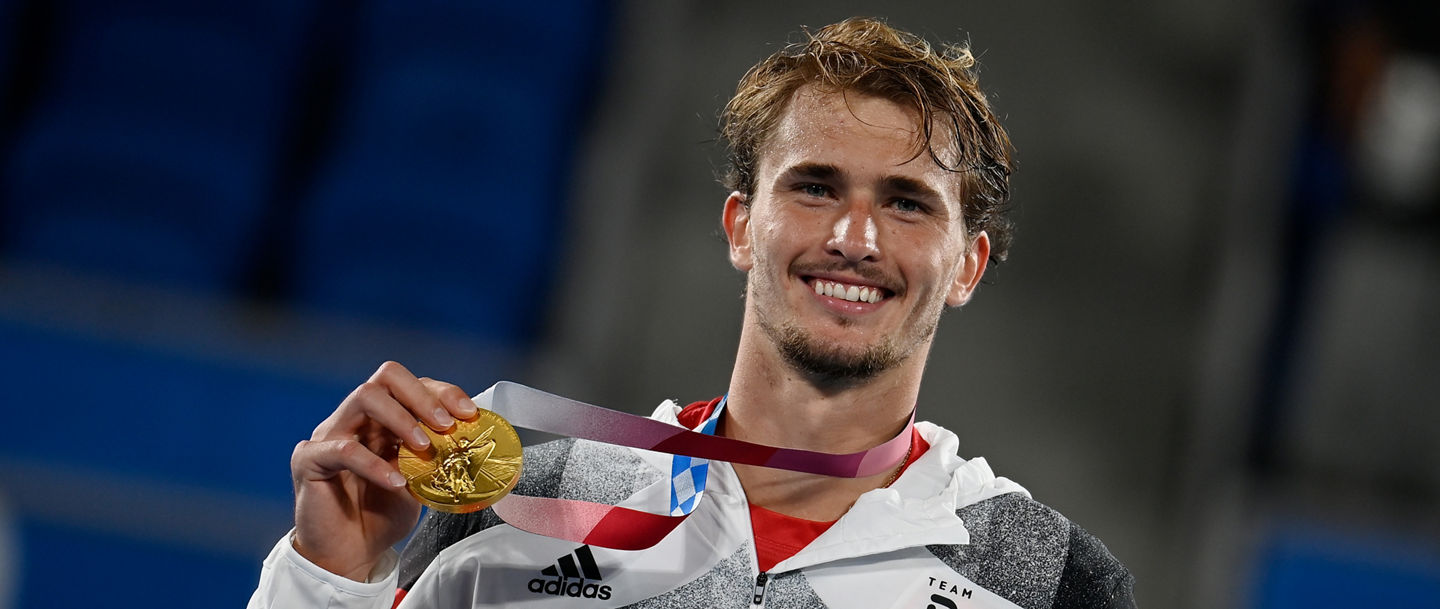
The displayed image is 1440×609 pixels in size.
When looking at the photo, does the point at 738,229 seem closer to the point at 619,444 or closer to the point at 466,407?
the point at 619,444

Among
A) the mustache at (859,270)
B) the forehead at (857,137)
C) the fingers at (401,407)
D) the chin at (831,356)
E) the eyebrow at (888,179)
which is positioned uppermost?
the forehead at (857,137)

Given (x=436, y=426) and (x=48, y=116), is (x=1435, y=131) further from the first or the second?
(x=48, y=116)

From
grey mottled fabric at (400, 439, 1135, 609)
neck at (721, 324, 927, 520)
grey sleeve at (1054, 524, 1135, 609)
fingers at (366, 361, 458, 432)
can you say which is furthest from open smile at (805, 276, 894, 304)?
fingers at (366, 361, 458, 432)

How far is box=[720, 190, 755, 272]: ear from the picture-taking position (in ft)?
7.39

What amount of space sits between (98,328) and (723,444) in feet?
8.82

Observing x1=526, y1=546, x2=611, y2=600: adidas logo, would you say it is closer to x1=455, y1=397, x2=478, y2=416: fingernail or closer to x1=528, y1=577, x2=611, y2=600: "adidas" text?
x1=528, y1=577, x2=611, y2=600: "adidas" text

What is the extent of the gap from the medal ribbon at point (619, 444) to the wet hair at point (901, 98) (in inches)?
18.4

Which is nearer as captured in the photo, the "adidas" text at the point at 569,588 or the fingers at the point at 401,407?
the fingers at the point at 401,407

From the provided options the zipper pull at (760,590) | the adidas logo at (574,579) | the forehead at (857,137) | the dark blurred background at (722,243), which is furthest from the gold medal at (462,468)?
the dark blurred background at (722,243)

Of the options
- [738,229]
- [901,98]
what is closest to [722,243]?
[738,229]

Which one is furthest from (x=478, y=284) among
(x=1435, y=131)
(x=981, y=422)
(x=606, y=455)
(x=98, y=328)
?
(x=1435, y=131)

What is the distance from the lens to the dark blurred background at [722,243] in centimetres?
438

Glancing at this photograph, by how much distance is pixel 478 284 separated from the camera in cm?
460

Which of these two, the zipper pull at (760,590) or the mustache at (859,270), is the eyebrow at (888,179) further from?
the zipper pull at (760,590)
